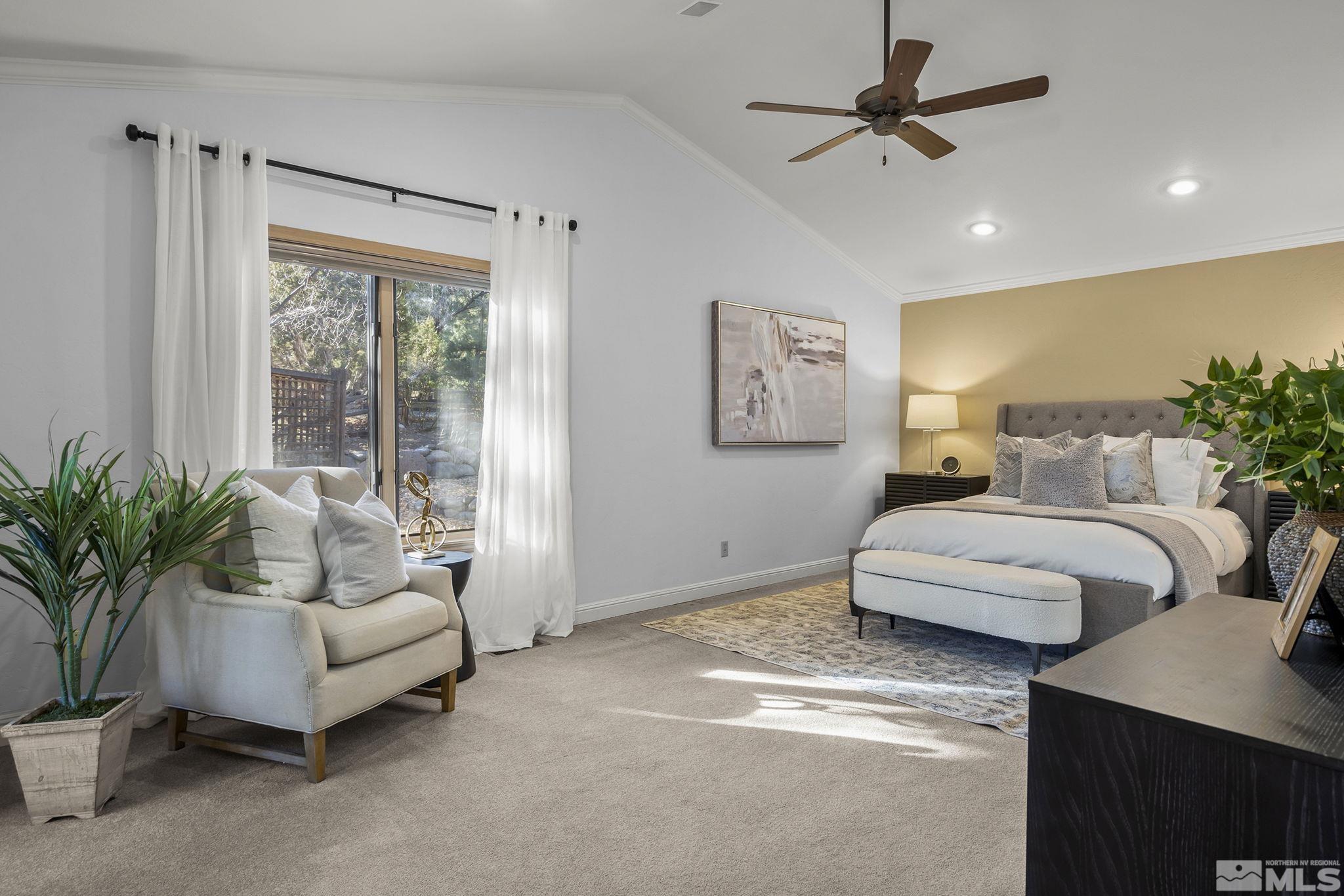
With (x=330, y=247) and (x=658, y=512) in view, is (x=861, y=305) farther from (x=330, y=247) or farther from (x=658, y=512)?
(x=330, y=247)

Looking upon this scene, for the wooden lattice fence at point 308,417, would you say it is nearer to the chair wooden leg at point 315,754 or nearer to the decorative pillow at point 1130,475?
the chair wooden leg at point 315,754

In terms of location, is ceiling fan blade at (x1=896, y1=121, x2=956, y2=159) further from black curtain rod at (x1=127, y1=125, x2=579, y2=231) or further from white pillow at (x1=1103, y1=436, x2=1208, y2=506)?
white pillow at (x1=1103, y1=436, x2=1208, y2=506)

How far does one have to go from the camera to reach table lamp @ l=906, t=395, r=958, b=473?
5965mm

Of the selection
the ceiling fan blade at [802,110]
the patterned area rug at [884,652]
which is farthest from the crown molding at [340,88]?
the patterned area rug at [884,652]

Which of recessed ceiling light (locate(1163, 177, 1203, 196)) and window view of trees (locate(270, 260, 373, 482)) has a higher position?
recessed ceiling light (locate(1163, 177, 1203, 196))

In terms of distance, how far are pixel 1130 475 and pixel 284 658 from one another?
182 inches

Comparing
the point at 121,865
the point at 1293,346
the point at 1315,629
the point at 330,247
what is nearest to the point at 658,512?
the point at 330,247

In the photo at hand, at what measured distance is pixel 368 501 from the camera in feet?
9.94

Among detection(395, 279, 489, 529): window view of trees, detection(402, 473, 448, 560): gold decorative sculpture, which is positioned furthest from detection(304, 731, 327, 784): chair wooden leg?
detection(395, 279, 489, 529): window view of trees

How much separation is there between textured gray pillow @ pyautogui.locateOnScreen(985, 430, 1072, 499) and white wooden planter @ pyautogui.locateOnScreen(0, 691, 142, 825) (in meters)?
4.80

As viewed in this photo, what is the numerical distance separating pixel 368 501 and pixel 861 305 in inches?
178

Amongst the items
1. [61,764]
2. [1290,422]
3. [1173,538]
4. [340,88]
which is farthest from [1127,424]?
[61,764]

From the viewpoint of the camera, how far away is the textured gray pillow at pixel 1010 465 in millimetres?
4980

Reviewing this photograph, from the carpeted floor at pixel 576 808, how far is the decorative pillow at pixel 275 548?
0.58m
